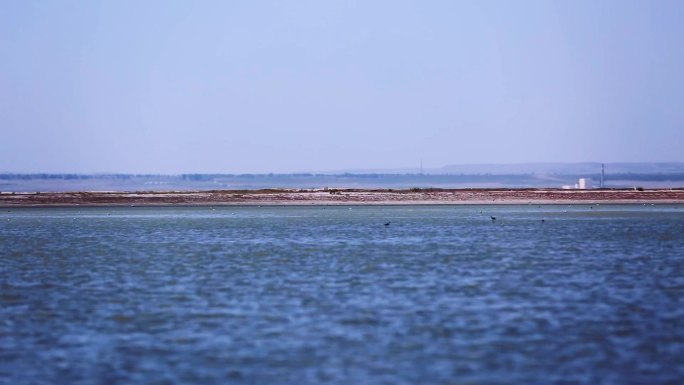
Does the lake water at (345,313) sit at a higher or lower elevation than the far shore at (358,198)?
lower

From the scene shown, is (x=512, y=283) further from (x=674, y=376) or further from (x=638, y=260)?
(x=674, y=376)

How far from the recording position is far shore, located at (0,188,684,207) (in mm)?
150125

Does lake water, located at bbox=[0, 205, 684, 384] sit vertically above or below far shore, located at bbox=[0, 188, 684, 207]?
below

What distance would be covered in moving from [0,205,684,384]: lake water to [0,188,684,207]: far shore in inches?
3462

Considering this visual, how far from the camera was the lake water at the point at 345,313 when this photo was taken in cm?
2175

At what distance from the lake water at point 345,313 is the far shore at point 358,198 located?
289ft

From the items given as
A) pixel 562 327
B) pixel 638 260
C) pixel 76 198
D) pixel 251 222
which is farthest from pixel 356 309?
pixel 76 198

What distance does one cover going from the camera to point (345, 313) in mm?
30031

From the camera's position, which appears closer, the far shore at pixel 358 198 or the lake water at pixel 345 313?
the lake water at pixel 345 313

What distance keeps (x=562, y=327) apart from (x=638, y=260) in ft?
77.3

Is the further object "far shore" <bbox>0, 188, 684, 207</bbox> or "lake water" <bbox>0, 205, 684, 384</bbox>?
"far shore" <bbox>0, 188, 684, 207</bbox>

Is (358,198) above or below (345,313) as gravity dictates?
above

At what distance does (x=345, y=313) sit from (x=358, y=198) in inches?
4829

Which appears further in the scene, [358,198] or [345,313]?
[358,198]
